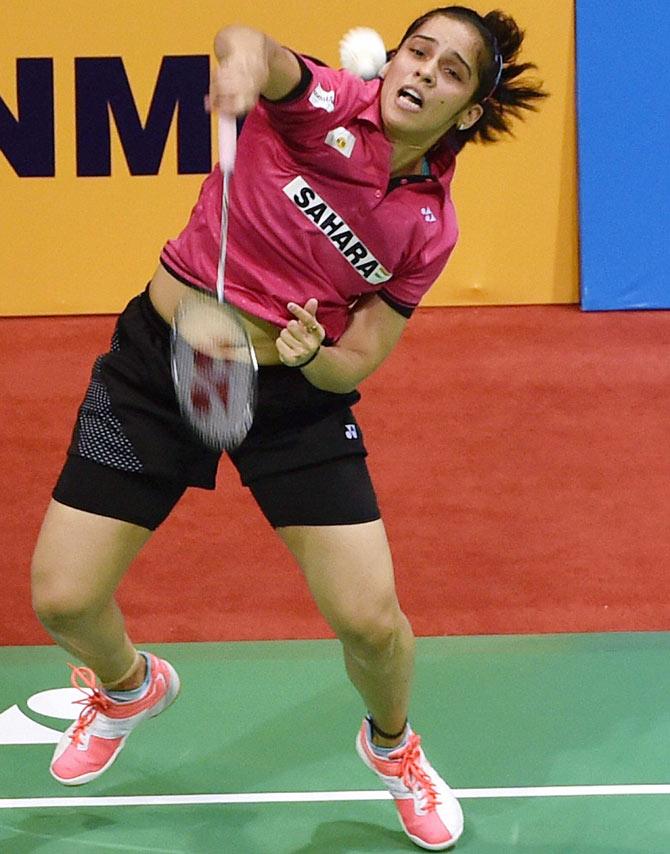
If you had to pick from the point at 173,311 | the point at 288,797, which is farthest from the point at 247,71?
the point at 288,797

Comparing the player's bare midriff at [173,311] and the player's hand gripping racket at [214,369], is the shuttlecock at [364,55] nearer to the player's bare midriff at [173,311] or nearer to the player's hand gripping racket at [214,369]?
the player's hand gripping racket at [214,369]

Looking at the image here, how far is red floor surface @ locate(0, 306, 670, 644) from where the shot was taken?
13.3ft

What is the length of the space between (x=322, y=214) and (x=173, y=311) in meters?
0.37

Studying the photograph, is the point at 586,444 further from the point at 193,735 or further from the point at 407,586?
the point at 193,735

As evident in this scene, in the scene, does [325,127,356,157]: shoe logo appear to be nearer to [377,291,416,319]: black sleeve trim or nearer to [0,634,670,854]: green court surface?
[377,291,416,319]: black sleeve trim

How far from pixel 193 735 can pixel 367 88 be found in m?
1.64

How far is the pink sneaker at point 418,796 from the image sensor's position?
2684 millimetres

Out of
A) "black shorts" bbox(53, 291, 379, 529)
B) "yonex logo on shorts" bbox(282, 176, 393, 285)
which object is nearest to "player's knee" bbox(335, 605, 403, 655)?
"black shorts" bbox(53, 291, 379, 529)

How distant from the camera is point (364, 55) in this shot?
2557 millimetres

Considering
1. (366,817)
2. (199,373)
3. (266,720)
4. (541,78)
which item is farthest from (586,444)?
(199,373)

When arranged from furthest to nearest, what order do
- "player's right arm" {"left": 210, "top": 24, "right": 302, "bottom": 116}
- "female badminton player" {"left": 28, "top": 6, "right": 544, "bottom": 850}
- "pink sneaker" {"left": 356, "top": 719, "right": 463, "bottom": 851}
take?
"pink sneaker" {"left": 356, "top": 719, "right": 463, "bottom": 851} → "female badminton player" {"left": 28, "top": 6, "right": 544, "bottom": 850} → "player's right arm" {"left": 210, "top": 24, "right": 302, "bottom": 116}

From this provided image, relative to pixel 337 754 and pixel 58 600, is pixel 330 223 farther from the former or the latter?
pixel 337 754

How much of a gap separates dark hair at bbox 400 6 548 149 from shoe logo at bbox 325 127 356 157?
0.76ft

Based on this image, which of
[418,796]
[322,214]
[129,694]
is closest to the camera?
[322,214]
